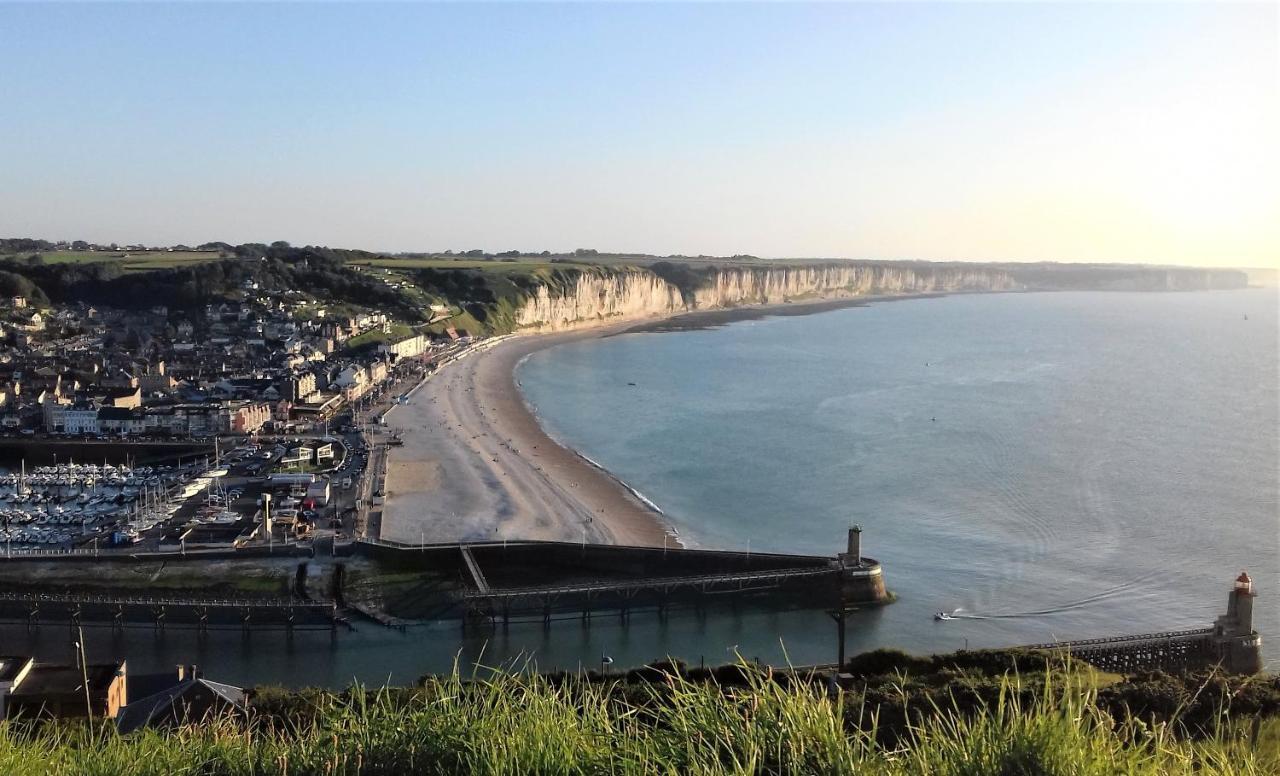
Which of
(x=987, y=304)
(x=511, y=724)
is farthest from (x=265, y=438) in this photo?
(x=987, y=304)

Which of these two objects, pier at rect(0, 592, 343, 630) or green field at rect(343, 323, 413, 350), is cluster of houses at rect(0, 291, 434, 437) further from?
pier at rect(0, 592, 343, 630)

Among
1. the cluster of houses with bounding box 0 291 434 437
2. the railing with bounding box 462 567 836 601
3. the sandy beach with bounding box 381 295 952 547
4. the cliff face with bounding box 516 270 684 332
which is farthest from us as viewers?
the cliff face with bounding box 516 270 684 332

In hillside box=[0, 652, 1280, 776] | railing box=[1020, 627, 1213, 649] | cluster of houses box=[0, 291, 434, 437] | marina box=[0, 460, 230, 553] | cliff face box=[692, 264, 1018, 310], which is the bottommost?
marina box=[0, 460, 230, 553]

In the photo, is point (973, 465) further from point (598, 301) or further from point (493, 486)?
point (598, 301)

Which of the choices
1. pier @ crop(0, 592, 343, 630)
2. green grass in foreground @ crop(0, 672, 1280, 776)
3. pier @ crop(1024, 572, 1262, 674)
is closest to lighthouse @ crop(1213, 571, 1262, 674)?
pier @ crop(1024, 572, 1262, 674)

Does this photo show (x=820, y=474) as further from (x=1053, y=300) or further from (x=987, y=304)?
(x=1053, y=300)

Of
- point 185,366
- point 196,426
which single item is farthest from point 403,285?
point 196,426

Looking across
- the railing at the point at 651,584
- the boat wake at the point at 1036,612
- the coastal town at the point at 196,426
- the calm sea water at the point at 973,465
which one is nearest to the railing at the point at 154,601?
the coastal town at the point at 196,426
